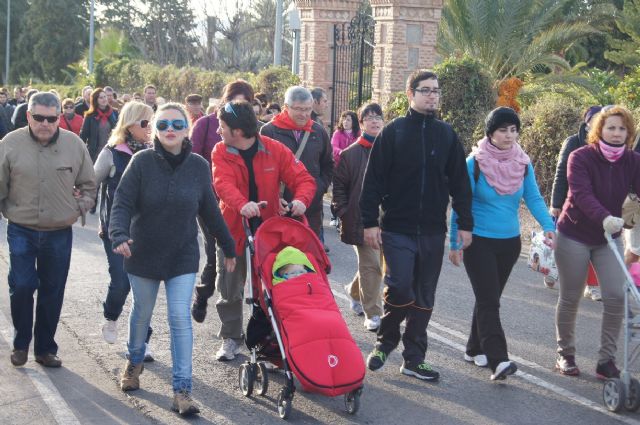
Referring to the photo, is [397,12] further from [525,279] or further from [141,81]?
[141,81]

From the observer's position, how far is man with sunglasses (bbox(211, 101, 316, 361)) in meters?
7.00

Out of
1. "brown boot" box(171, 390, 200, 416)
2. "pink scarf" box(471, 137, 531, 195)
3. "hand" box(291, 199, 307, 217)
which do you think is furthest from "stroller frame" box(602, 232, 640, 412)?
"brown boot" box(171, 390, 200, 416)

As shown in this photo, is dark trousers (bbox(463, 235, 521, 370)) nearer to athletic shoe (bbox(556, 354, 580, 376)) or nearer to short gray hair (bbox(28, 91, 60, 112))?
athletic shoe (bbox(556, 354, 580, 376))

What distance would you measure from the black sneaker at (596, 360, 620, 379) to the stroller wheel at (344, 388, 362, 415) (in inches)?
75.6

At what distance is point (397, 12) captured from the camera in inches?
822

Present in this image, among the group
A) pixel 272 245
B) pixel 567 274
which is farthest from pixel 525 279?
pixel 272 245

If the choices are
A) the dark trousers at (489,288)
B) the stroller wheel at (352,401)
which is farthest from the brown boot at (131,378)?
the dark trousers at (489,288)

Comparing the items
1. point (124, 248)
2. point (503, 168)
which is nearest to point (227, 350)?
point (124, 248)

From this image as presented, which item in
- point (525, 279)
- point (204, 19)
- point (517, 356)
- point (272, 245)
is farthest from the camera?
point (204, 19)

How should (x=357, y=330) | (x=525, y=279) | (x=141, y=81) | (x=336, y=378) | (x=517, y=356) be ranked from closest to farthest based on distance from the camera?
(x=336, y=378) < (x=517, y=356) < (x=357, y=330) < (x=525, y=279) < (x=141, y=81)

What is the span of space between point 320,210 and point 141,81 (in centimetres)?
3312

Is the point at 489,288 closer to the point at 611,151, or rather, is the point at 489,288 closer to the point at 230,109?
the point at 611,151

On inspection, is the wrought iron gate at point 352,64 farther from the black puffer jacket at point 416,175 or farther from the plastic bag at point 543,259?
the black puffer jacket at point 416,175

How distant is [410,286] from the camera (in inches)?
277
